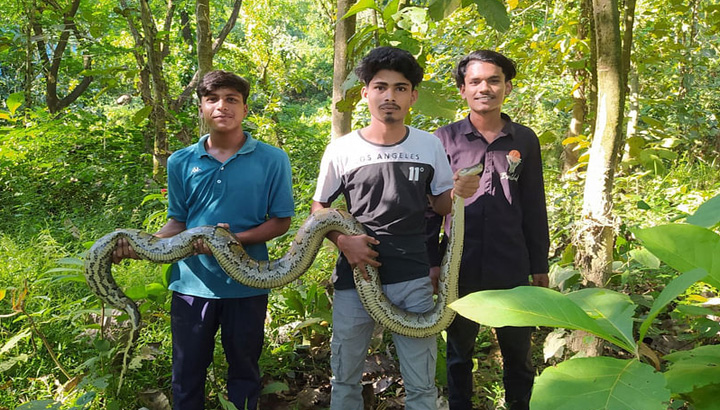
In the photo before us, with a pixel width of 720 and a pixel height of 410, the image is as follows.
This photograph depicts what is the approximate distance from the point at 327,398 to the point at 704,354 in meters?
2.72

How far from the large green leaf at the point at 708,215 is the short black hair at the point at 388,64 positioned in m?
1.85

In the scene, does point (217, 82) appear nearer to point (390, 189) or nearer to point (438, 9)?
point (390, 189)

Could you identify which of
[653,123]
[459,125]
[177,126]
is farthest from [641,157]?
[177,126]

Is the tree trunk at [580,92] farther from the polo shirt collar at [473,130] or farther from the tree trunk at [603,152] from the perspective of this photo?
the polo shirt collar at [473,130]

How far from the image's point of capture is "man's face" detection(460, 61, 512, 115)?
9.91ft

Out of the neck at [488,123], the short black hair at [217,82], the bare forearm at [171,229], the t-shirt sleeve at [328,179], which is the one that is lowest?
the bare forearm at [171,229]

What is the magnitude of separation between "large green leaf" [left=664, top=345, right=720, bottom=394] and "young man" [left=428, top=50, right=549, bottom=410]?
1.79 m

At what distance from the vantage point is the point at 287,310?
13.9 ft

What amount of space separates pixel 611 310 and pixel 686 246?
0.21 m

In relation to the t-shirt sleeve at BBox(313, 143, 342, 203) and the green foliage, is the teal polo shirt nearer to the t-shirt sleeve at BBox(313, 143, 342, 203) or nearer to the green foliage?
the t-shirt sleeve at BBox(313, 143, 342, 203)

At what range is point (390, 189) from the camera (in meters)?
2.71

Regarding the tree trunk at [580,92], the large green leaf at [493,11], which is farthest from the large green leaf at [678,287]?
the tree trunk at [580,92]

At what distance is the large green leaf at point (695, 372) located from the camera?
104cm

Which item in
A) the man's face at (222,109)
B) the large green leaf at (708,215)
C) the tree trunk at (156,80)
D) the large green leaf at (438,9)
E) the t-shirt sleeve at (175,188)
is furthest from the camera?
the tree trunk at (156,80)
